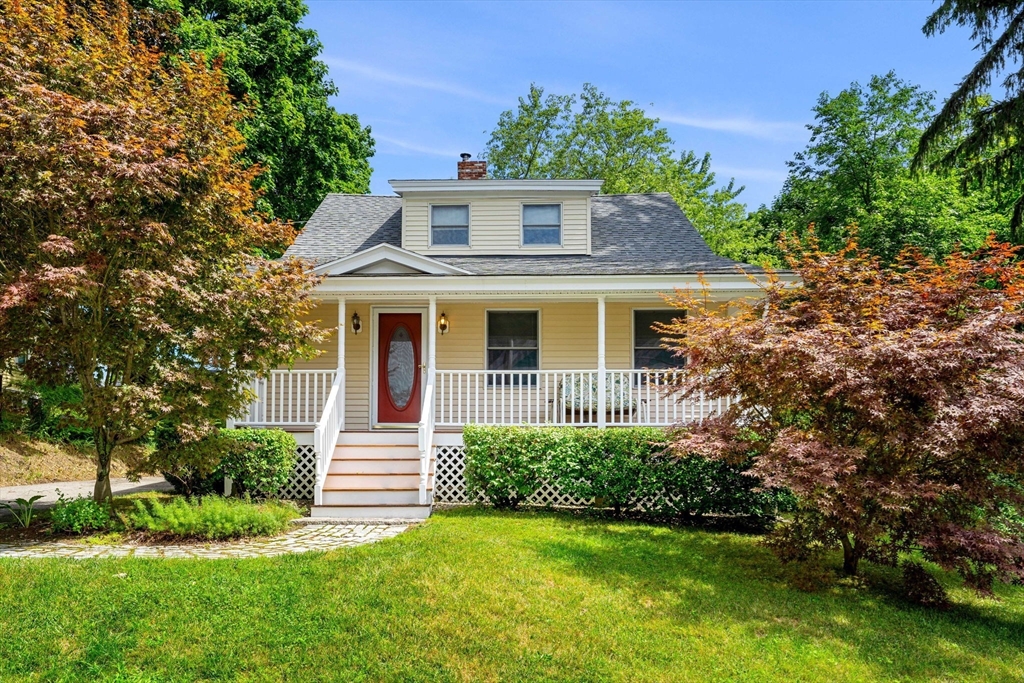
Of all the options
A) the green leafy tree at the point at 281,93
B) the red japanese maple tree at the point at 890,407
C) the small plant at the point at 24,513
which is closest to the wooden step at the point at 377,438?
the small plant at the point at 24,513

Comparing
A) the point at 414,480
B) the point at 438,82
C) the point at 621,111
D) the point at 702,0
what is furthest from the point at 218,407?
the point at 621,111

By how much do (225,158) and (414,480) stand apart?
16.0 feet

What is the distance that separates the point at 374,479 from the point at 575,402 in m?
3.61

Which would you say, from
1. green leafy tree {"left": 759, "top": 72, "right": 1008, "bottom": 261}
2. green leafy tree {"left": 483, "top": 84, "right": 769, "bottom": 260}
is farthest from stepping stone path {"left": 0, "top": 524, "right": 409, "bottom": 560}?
green leafy tree {"left": 483, "top": 84, "right": 769, "bottom": 260}

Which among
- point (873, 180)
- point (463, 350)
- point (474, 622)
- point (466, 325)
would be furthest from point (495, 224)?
point (873, 180)

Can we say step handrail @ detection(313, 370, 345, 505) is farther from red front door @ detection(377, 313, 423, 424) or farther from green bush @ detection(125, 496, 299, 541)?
red front door @ detection(377, 313, 423, 424)

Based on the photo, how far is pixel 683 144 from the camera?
1189 inches

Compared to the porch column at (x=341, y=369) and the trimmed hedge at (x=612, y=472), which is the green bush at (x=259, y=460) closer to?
the porch column at (x=341, y=369)

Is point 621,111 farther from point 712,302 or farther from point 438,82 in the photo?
point 712,302

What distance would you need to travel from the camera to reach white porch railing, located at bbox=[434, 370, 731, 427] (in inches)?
369

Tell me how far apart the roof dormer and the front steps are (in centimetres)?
449

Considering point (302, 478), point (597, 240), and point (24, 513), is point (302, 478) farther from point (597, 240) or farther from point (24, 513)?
point (597, 240)

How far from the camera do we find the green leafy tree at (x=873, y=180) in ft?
63.6

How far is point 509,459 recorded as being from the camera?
27.1 feet
